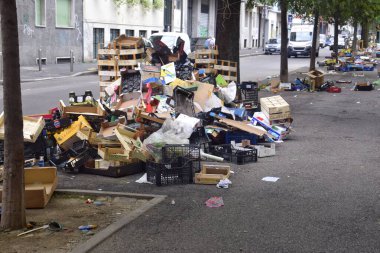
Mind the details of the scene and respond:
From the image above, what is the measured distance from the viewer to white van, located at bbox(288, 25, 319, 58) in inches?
2004

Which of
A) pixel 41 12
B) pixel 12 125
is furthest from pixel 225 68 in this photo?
pixel 41 12

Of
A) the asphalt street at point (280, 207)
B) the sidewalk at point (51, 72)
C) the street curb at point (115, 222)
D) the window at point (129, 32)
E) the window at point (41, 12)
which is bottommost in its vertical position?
the asphalt street at point (280, 207)

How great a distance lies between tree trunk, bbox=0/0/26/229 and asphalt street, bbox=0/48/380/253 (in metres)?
0.98

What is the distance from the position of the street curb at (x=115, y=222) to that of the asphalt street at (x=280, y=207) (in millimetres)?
66

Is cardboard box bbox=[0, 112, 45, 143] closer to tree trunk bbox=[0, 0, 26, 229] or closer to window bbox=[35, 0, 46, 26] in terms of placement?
tree trunk bbox=[0, 0, 26, 229]

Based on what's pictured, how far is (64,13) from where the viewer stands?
33.0 metres

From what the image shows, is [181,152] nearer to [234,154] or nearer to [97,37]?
[234,154]

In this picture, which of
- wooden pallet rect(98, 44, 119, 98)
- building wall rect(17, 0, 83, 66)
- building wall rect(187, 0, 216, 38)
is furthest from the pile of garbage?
building wall rect(187, 0, 216, 38)

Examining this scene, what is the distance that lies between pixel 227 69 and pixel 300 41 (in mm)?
37612

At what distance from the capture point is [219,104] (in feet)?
37.7

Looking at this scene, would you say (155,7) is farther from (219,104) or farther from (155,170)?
(155,170)

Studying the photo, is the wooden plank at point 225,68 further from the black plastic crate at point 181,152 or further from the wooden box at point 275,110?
the black plastic crate at point 181,152

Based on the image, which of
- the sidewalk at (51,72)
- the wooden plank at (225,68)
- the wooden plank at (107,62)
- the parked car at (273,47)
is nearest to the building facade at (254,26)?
the parked car at (273,47)

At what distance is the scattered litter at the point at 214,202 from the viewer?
257 inches
